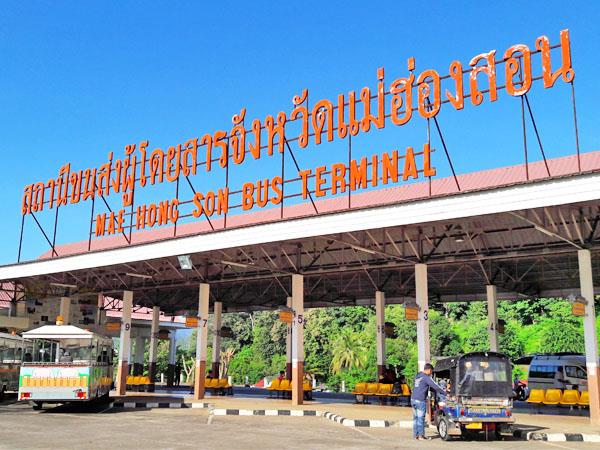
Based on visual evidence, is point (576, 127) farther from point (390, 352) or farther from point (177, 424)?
point (390, 352)

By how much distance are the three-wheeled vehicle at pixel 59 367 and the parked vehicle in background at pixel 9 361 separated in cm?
501

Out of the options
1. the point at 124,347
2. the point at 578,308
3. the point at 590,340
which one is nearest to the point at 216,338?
the point at 124,347

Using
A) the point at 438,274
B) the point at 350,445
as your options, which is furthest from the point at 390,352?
the point at 350,445

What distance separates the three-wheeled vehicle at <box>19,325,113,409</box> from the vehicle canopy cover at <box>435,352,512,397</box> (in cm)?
1112

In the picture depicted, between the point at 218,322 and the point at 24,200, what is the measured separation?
1237 centimetres

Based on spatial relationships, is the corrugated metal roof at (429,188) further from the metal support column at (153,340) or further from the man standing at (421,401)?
the metal support column at (153,340)

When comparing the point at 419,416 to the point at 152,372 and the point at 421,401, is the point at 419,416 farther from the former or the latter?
the point at 152,372

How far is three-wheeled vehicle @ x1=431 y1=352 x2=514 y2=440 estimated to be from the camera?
14109 millimetres

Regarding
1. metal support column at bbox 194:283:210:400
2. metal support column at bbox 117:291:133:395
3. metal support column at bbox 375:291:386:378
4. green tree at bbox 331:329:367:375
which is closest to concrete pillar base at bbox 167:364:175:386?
metal support column at bbox 117:291:133:395

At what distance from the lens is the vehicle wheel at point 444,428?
14242 millimetres

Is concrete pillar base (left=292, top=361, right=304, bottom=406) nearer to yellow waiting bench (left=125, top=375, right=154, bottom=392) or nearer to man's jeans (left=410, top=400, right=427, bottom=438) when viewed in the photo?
man's jeans (left=410, top=400, right=427, bottom=438)

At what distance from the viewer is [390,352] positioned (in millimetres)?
56312

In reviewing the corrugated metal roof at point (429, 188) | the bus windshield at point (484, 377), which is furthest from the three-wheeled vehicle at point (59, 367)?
the bus windshield at point (484, 377)

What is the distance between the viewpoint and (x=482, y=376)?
14695 mm
